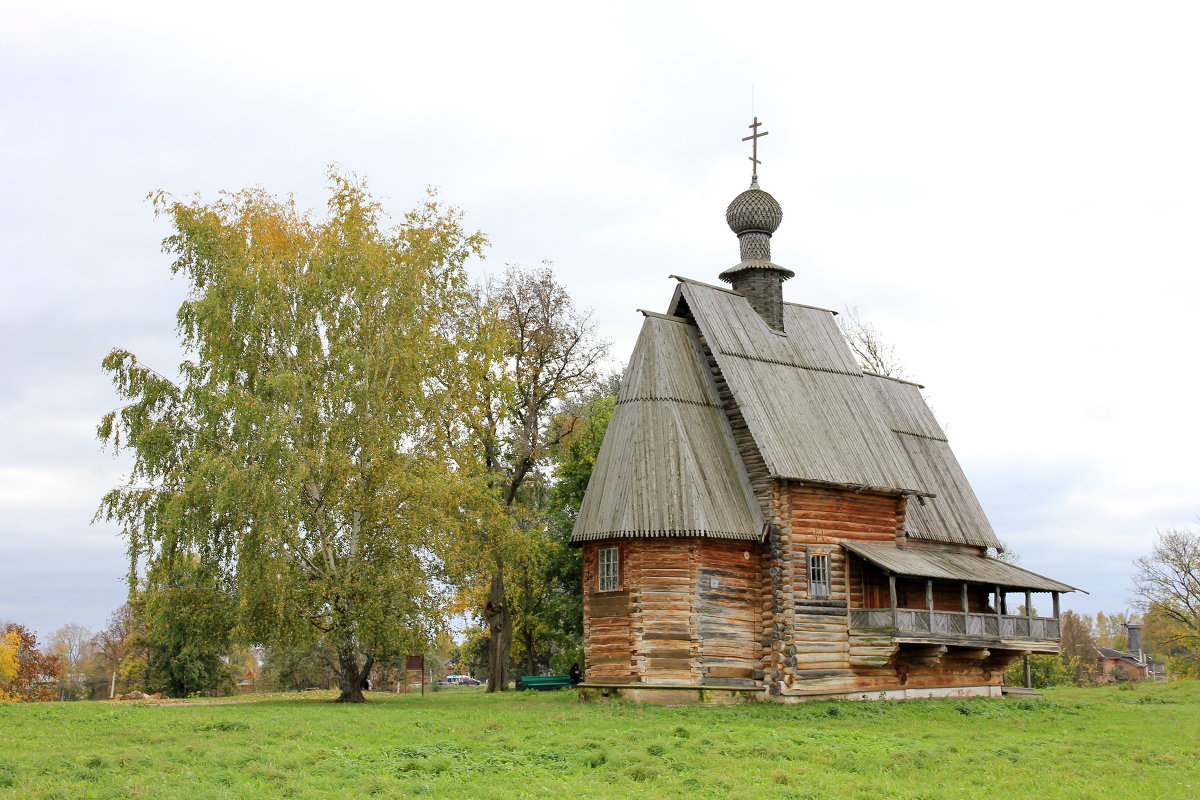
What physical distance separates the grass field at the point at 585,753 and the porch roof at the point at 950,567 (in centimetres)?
360

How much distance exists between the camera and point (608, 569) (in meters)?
26.2

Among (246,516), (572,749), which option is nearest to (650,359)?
(246,516)

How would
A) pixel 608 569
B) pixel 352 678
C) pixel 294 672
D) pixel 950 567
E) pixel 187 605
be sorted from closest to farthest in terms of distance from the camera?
pixel 608 569 → pixel 187 605 → pixel 352 678 → pixel 950 567 → pixel 294 672

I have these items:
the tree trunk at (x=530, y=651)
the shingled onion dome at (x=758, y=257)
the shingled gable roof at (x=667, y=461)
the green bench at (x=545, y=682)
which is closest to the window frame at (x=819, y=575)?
the shingled gable roof at (x=667, y=461)

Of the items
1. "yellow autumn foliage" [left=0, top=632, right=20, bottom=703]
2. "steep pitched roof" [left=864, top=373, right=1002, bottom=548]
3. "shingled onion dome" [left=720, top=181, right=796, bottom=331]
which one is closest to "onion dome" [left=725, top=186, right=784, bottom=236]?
"shingled onion dome" [left=720, top=181, right=796, bottom=331]

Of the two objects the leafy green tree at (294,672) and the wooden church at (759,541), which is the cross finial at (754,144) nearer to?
the wooden church at (759,541)

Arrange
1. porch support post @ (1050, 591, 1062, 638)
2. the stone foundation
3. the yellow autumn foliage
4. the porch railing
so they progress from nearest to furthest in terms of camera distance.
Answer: the stone foundation → the porch railing → porch support post @ (1050, 591, 1062, 638) → the yellow autumn foliage

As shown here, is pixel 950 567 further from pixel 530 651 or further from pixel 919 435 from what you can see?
pixel 530 651

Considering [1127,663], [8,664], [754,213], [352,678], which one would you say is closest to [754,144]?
[754,213]

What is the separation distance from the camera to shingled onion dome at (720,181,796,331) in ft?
104

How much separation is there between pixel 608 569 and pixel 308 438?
28.1 feet

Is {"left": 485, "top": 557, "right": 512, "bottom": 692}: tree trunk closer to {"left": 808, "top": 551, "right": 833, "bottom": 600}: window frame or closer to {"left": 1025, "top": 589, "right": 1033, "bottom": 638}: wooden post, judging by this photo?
{"left": 808, "top": 551, "right": 833, "bottom": 600}: window frame

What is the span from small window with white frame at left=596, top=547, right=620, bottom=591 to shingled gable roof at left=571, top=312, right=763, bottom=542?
0.85 m

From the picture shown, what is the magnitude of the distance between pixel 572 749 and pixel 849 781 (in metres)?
4.50
